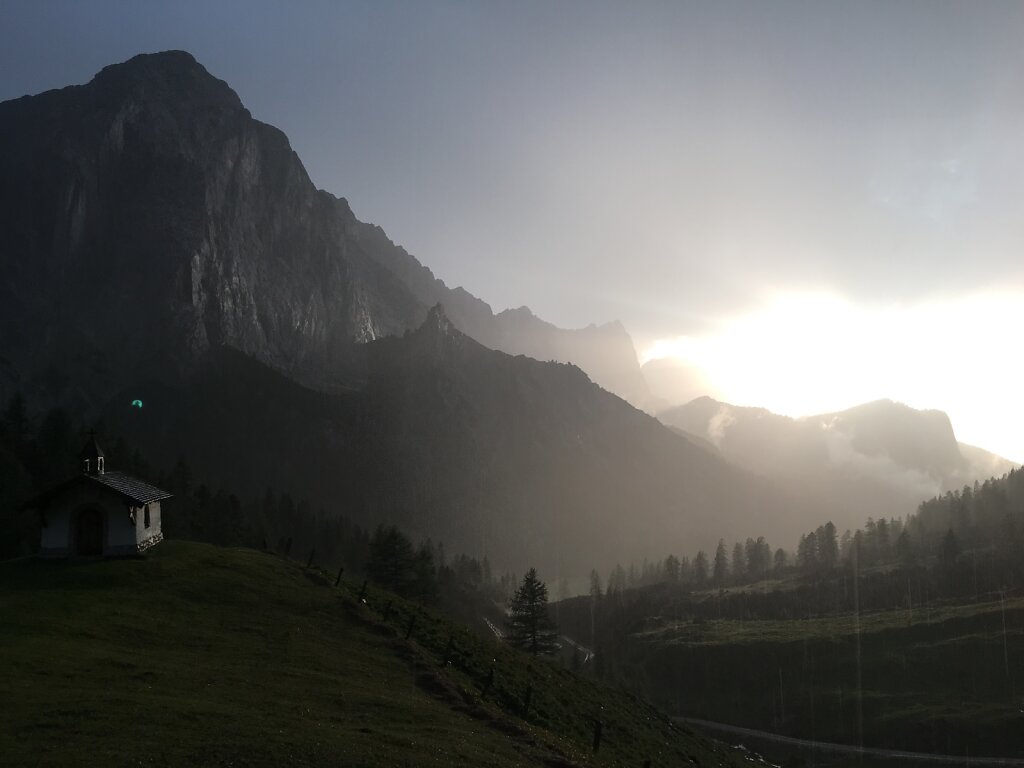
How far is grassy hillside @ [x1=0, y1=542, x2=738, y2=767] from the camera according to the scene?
2555 cm

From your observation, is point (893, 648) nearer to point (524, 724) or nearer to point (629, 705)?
point (629, 705)

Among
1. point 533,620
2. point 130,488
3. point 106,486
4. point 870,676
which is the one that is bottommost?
point 870,676

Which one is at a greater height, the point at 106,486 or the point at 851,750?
the point at 106,486

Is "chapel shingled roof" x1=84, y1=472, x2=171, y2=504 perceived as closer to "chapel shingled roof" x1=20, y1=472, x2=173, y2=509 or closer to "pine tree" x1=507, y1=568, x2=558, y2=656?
"chapel shingled roof" x1=20, y1=472, x2=173, y2=509

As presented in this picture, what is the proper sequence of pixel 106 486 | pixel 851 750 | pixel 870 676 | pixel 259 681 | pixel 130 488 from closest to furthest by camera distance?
pixel 259 681 → pixel 106 486 → pixel 130 488 → pixel 851 750 → pixel 870 676

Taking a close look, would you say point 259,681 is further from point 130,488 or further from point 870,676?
point 870,676

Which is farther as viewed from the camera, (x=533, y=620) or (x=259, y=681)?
(x=533, y=620)

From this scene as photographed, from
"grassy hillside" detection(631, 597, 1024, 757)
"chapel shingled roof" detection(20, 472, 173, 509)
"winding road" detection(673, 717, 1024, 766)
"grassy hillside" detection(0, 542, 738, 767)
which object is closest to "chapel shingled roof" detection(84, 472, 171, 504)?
"chapel shingled roof" detection(20, 472, 173, 509)

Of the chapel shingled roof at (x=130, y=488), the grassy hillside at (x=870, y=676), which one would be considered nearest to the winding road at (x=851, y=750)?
the grassy hillside at (x=870, y=676)

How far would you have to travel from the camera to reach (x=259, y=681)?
34.1 m

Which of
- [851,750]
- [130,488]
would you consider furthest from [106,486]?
[851,750]

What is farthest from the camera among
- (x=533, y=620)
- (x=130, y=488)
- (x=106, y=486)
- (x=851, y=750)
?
(x=851, y=750)

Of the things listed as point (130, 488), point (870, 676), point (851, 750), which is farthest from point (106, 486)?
point (870, 676)

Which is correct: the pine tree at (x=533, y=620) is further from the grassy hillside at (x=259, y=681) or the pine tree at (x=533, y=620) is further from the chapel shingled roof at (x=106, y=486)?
the chapel shingled roof at (x=106, y=486)
